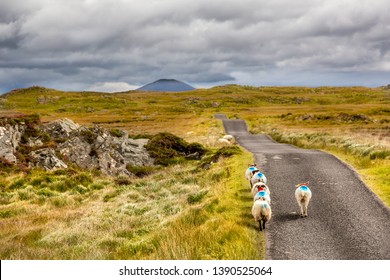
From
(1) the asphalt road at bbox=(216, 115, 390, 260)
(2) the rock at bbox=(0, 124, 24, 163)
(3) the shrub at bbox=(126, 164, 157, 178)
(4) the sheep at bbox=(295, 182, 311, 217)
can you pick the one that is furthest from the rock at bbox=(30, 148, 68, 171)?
(4) the sheep at bbox=(295, 182, 311, 217)

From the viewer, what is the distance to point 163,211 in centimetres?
1859

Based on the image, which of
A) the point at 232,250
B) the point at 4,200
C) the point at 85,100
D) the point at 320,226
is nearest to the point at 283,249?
the point at 232,250

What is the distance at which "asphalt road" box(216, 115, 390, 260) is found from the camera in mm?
10714

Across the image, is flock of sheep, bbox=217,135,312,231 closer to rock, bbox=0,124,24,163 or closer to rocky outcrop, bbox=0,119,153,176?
rocky outcrop, bbox=0,119,153,176

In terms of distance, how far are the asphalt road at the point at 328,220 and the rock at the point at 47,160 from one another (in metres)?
18.6

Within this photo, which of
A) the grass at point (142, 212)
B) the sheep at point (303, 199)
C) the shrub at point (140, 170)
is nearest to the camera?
the grass at point (142, 212)

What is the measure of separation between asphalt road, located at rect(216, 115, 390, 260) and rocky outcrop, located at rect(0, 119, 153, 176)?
60.4ft

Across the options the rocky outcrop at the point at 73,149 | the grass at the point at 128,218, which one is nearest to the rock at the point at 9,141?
the rocky outcrop at the point at 73,149

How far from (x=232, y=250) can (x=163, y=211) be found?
8820 mm

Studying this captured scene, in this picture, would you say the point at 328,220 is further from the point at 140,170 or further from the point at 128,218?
the point at 140,170

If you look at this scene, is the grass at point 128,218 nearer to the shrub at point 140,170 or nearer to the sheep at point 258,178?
the sheep at point 258,178

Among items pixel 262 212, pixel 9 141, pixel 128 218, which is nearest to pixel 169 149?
pixel 9 141

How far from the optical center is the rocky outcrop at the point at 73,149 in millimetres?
32969
